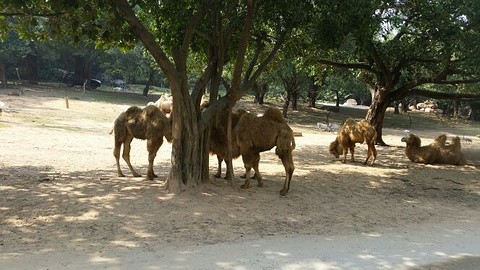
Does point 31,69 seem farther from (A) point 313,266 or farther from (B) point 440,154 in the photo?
(A) point 313,266

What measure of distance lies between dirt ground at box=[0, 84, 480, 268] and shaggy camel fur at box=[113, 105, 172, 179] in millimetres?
640

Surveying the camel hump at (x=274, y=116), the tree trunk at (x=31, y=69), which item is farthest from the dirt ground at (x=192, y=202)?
the tree trunk at (x=31, y=69)

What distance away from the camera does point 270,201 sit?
7422 mm

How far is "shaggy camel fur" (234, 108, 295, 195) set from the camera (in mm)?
7766

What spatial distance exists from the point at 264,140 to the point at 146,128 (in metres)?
2.22

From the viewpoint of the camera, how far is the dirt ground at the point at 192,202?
5484mm

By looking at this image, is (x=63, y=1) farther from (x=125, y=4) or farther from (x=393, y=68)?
(x=393, y=68)

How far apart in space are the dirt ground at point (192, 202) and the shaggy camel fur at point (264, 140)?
0.56 m

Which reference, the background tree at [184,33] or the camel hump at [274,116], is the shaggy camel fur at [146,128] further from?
the camel hump at [274,116]

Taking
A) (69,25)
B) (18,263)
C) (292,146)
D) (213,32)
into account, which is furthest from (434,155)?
(18,263)

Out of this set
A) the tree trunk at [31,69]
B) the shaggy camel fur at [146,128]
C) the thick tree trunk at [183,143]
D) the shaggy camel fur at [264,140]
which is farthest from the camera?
the tree trunk at [31,69]

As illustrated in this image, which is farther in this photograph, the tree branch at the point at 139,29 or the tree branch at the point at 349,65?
the tree branch at the point at 349,65

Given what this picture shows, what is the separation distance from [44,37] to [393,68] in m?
12.8

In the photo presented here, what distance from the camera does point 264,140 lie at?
7801 mm
